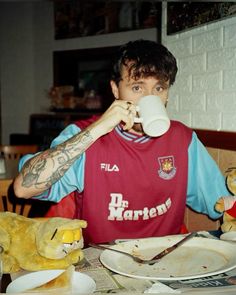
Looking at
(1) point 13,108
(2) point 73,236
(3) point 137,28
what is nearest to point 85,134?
(2) point 73,236

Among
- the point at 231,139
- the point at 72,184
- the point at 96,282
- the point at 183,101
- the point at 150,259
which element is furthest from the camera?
the point at 183,101

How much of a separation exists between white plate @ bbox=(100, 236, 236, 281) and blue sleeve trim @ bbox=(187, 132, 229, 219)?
362 millimetres

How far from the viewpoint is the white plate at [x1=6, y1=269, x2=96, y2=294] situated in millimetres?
708

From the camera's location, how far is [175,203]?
1318 millimetres

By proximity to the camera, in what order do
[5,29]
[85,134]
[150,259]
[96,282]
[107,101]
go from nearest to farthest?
[96,282] → [150,259] → [85,134] → [107,101] → [5,29]

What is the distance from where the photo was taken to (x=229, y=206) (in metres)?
1.15

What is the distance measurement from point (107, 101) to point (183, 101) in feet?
9.21

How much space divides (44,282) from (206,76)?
110 centimetres

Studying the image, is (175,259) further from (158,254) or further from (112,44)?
(112,44)

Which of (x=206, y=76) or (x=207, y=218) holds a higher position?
(x=206, y=76)

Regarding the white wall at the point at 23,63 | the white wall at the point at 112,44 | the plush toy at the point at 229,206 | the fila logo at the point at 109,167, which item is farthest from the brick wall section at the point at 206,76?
the white wall at the point at 23,63

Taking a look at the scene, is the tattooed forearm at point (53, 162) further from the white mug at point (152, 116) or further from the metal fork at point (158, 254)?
the metal fork at point (158, 254)


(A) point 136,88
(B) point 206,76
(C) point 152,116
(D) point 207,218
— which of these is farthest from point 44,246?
(B) point 206,76

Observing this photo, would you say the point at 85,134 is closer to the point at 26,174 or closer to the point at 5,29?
the point at 26,174
